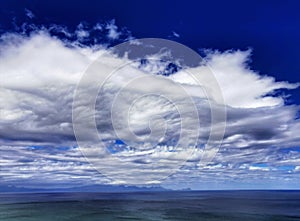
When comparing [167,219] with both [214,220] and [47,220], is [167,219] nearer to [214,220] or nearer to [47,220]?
[214,220]

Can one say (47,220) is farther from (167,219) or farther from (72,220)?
(167,219)

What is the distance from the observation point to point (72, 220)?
102 metres

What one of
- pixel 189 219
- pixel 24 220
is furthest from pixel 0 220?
pixel 189 219

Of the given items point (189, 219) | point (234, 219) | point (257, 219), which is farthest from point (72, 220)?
point (257, 219)

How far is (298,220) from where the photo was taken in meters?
108

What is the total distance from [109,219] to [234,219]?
42.4 metres

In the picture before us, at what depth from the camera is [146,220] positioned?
104 metres

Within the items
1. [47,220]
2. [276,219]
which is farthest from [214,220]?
[47,220]

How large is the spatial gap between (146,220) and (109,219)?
12697mm

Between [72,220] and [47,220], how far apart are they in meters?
9.46

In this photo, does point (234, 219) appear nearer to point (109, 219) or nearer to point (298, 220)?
point (298, 220)

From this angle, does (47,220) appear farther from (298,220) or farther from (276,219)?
(298,220)

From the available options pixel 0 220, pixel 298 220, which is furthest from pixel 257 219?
pixel 0 220

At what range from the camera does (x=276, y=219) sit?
10775cm
